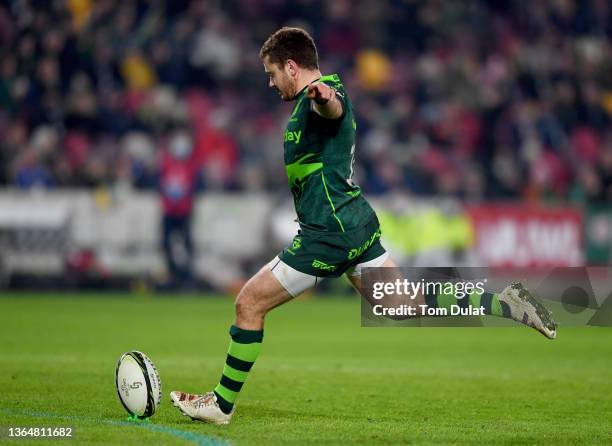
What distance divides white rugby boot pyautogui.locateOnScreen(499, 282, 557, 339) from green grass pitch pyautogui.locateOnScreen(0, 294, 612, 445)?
672 mm

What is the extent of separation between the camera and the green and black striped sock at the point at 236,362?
22.7ft

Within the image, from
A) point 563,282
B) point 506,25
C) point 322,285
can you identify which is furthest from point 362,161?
point 563,282

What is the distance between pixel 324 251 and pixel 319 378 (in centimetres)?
297

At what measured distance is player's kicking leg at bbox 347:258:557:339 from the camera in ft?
23.3

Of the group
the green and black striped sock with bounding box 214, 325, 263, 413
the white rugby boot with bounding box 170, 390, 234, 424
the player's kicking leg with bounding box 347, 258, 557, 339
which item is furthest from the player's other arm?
the white rugby boot with bounding box 170, 390, 234, 424

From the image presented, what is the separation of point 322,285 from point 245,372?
42.4 ft

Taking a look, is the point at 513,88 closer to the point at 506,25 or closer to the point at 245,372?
the point at 506,25

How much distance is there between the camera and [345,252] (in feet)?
23.1

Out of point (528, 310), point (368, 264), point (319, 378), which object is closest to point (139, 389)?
point (368, 264)

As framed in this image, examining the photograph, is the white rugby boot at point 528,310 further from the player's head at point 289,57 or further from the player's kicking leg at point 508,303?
the player's head at point 289,57

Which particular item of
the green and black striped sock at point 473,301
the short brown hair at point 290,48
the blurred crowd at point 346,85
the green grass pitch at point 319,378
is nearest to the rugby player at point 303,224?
the short brown hair at point 290,48

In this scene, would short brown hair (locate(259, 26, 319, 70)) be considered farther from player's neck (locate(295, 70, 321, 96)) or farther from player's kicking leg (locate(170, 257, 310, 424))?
player's kicking leg (locate(170, 257, 310, 424))

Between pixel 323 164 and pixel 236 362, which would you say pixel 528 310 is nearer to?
pixel 323 164

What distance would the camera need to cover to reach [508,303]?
7160 millimetres
